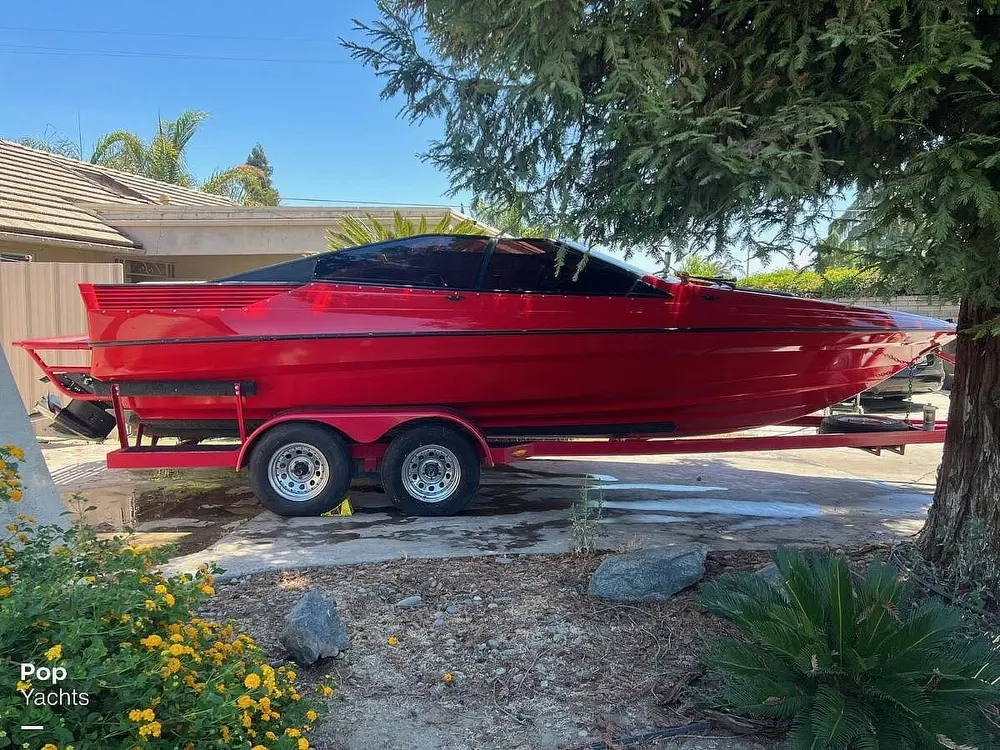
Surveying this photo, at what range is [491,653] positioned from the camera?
128 inches

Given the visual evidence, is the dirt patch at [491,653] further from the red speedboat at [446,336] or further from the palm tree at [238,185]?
the palm tree at [238,185]

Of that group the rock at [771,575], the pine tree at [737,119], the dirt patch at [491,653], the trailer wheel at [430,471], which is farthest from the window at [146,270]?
the rock at [771,575]

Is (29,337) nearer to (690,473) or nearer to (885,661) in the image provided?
(690,473)

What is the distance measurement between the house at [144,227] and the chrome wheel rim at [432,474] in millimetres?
4959

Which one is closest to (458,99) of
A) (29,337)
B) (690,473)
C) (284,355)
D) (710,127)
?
(710,127)

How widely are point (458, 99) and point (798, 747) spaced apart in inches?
122

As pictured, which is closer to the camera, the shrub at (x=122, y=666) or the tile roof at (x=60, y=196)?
the shrub at (x=122, y=666)

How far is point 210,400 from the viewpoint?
5.54 m

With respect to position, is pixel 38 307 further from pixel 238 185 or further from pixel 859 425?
pixel 238 185

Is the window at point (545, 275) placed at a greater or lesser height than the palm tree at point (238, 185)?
lesser

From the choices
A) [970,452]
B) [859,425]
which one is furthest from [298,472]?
[859,425]

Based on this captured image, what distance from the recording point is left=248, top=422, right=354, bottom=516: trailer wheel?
5445mm

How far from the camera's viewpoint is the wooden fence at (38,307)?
816cm

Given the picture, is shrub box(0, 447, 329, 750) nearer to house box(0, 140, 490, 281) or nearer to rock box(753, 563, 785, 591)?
rock box(753, 563, 785, 591)
